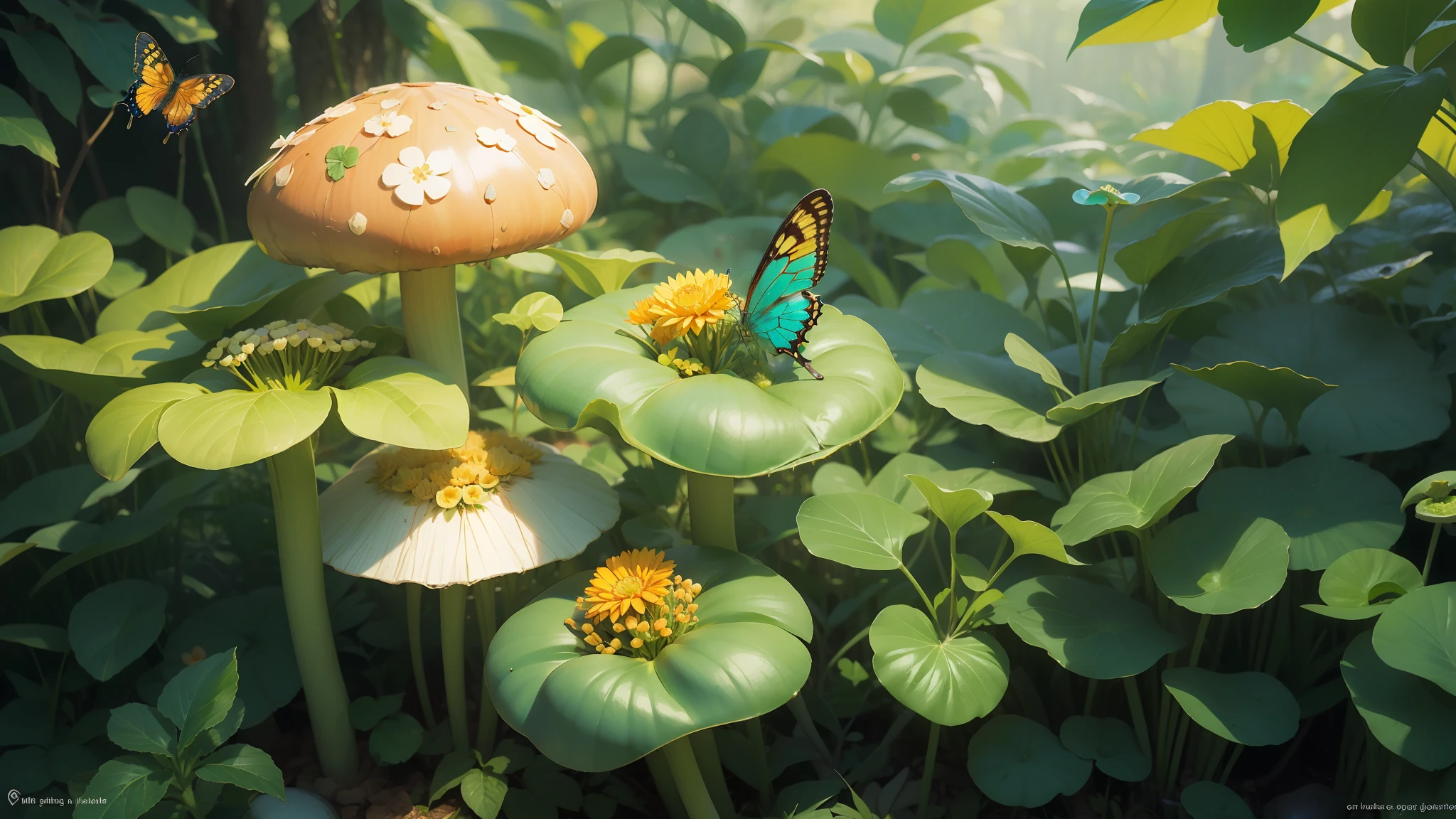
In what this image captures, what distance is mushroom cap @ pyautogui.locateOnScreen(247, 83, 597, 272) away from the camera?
961 mm

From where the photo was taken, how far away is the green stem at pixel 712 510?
113cm

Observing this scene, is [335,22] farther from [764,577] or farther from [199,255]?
[764,577]

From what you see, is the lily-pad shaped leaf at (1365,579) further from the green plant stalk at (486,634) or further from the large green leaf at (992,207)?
the green plant stalk at (486,634)

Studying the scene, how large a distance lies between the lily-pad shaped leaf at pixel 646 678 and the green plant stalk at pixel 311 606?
30cm

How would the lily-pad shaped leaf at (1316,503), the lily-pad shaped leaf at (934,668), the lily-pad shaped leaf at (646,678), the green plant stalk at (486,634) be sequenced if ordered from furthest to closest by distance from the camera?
the green plant stalk at (486,634), the lily-pad shaped leaf at (1316,503), the lily-pad shaped leaf at (934,668), the lily-pad shaped leaf at (646,678)

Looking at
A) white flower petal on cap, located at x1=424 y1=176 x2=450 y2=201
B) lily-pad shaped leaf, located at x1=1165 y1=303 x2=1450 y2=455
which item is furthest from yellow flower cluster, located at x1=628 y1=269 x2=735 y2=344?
lily-pad shaped leaf, located at x1=1165 y1=303 x2=1450 y2=455

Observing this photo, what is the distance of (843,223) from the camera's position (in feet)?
7.47

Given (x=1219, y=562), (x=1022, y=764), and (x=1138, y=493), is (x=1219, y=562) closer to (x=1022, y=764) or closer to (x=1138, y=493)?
(x=1138, y=493)

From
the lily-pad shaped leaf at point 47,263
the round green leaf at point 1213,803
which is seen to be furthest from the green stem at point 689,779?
the lily-pad shaped leaf at point 47,263

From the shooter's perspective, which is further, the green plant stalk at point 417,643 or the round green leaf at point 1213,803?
the green plant stalk at point 417,643

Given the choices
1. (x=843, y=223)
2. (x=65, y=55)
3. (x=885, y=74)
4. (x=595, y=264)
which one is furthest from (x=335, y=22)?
(x=885, y=74)

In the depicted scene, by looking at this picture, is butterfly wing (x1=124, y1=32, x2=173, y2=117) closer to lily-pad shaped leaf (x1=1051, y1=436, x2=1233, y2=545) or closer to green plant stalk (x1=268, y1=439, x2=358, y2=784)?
green plant stalk (x1=268, y1=439, x2=358, y2=784)

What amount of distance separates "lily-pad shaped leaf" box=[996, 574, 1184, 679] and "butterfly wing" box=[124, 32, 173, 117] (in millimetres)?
1319

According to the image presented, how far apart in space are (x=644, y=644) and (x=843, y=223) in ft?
5.18
